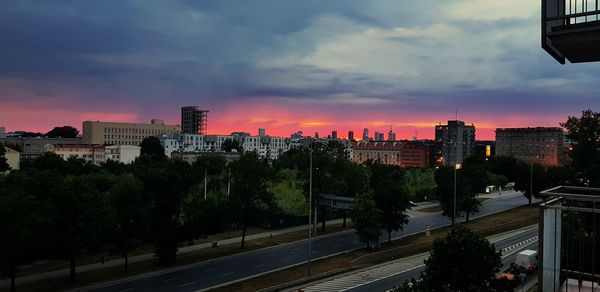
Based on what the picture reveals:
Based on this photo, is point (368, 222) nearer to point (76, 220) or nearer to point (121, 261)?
point (121, 261)

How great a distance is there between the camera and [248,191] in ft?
211

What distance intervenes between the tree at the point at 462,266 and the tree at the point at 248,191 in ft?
139

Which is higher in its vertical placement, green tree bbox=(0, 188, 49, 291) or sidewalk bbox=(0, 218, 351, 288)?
green tree bbox=(0, 188, 49, 291)

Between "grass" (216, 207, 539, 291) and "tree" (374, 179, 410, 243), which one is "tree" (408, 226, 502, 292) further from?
"tree" (374, 179, 410, 243)

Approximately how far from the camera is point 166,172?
175 ft

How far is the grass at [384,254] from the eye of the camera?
43438mm

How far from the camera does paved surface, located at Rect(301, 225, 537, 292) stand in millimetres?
41375

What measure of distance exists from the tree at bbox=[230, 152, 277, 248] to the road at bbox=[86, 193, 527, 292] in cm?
593

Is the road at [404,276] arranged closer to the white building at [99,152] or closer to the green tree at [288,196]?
the green tree at [288,196]

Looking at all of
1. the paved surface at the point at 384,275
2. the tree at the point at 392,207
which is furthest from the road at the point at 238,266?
the paved surface at the point at 384,275

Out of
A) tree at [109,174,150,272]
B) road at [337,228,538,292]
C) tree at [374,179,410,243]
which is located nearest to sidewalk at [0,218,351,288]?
tree at [109,174,150,272]

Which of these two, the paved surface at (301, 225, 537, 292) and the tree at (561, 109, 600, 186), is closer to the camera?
the paved surface at (301, 225, 537, 292)

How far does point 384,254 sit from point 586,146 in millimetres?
28522

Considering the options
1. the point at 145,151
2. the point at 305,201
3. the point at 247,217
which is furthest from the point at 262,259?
the point at 145,151
